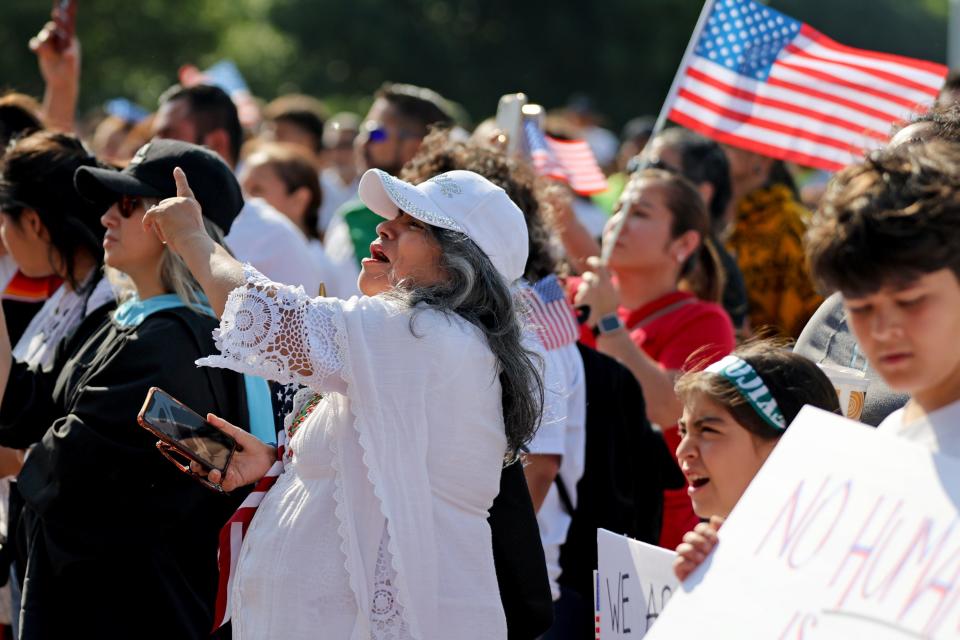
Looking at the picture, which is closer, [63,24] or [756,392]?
[756,392]

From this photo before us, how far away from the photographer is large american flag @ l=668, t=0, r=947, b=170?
5523 mm

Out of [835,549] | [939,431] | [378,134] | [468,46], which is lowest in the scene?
[468,46]

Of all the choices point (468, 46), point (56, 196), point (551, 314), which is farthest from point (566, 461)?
point (468, 46)

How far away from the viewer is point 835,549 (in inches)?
80.1

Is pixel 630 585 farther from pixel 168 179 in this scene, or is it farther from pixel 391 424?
pixel 168 179

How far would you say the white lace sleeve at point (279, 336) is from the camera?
2.79 meters

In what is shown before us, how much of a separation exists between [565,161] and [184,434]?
11.3 ft

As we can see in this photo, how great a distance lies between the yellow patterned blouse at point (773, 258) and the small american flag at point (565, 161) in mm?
796

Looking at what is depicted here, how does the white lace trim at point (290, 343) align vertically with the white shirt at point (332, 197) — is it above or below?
above

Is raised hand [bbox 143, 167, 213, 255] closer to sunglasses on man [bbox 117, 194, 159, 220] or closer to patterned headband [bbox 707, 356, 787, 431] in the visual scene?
sunglasses on man [bbox 117, 194, 159, 220]

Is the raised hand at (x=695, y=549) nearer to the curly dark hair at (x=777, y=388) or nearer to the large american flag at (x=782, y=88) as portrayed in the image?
the curly dark hair at (x=777, y=388)

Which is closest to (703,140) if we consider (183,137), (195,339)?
(183,137)

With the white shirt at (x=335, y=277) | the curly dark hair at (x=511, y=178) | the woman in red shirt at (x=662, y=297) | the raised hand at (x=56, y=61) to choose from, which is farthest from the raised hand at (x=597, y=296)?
the raised hand at (x=56, y=61)

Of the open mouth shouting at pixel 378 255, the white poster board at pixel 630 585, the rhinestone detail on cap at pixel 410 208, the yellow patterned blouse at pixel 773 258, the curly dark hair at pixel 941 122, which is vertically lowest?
the yellow patterned blouse at pixel 773 258
